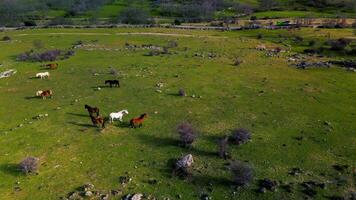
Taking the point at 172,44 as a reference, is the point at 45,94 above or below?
below

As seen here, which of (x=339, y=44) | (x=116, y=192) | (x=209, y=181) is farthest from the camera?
(x=339, y=44)

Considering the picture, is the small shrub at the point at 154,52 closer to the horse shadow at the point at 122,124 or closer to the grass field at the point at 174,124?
the grass field at the point at 174,124

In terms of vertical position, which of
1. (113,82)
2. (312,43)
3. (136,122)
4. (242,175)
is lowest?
(242,175)

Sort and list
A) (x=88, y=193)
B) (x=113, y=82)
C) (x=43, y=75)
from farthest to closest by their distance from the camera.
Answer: (x=43, y=75) < (x=113, y=82) < (x=88, y=193)

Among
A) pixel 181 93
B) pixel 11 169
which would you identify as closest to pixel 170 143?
pixel 11 169

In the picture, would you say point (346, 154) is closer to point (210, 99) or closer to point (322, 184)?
point (322, 184)

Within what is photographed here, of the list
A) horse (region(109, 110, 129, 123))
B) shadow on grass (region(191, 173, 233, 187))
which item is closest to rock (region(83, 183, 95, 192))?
shadow on grass (region(191, 173, 233, 187))

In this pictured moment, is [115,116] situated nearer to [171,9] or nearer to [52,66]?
[52,66]

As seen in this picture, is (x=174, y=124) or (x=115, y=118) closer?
(x=174, y=124)
